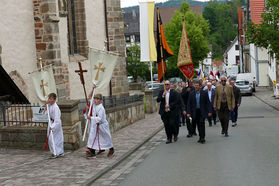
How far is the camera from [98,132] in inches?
439

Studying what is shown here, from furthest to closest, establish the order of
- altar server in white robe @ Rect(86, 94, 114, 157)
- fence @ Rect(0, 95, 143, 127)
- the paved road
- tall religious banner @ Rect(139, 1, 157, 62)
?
tall religious banner @ Rect(139, 1, 157, 62), fence @ Rect(0, 95, 143, 127), altar server in white robe @ Rect(86, 94, 114, 157), the paved road

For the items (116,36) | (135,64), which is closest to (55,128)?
(116,36)

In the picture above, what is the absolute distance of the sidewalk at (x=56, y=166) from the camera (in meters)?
8.55

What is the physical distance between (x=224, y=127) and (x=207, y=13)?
121 m

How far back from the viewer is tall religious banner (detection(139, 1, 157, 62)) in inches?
925

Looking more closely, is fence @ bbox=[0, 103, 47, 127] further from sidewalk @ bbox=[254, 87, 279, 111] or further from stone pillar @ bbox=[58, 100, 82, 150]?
sidewalk @ bbox=[254, 87, 279, 111]

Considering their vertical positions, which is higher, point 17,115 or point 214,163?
point 17,115

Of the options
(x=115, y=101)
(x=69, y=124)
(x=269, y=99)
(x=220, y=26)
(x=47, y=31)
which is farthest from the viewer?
(x=220, y=26)

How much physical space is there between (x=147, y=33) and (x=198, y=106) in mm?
10619

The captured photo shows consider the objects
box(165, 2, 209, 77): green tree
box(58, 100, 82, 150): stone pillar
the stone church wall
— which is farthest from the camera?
box(165, 2, 209, 77): green tree

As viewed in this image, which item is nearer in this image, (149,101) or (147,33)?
(147,33)

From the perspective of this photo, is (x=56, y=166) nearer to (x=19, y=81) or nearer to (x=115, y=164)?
(x=115, y=164)

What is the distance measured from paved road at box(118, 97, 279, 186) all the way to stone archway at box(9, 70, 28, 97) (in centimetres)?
542

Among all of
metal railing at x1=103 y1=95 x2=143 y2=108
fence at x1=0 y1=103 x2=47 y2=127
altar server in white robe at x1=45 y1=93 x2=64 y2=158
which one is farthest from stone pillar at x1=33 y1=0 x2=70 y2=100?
altar server in white robe at x1=45 y1=93 x2=64 y2=158
